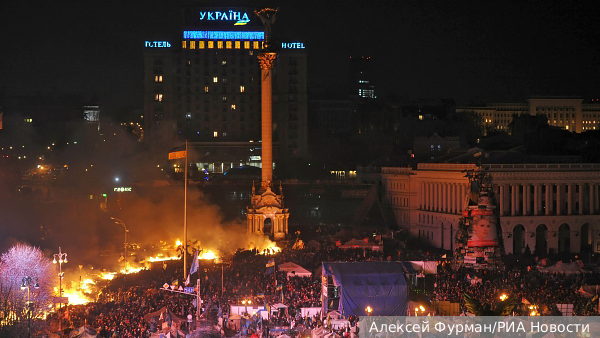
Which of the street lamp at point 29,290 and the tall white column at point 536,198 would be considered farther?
the tall white column at point 536,198

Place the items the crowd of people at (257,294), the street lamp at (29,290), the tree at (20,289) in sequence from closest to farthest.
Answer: the street lamp at (29,290) → the crowd of people at (257,294) → the tree at (20,289)

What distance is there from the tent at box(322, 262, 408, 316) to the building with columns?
30408 mm

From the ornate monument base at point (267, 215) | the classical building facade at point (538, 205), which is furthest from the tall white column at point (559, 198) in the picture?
the ornate monument base at point (267, 215)

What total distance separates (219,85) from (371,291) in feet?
277

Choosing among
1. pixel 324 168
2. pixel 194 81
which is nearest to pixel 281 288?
pixel 324 168

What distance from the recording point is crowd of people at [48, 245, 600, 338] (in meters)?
36.4

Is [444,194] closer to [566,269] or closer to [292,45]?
[566,269]

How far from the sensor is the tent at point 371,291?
1513 inches

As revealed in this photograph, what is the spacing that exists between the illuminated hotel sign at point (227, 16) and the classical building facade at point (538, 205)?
50366mm

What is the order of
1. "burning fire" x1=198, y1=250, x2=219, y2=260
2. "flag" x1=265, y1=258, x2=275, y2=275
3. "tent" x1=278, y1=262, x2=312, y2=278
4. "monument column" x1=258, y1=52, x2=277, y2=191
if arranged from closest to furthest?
1. "tent" x1=278, y1=262, x2=312, y2=278
2. "flag" x1=265, y1=258, x2=275, y2=275
3. "burning fire" x1=198, y1=250, x2=219, y2=260
4. "monument column" x1=258, y1=52, x2=277, y2=191

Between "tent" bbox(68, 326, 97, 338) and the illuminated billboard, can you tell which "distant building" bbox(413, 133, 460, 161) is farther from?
"tent" bbox(68, 326, 97, 338)

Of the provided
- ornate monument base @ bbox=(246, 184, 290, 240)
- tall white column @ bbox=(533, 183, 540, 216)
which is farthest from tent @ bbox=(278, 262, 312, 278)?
tall white column @ bbox=(533, 183, 540, 216)

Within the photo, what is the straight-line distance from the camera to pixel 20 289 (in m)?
42.7

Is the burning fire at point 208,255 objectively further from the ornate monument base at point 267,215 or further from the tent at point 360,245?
the tent at point 360,245
